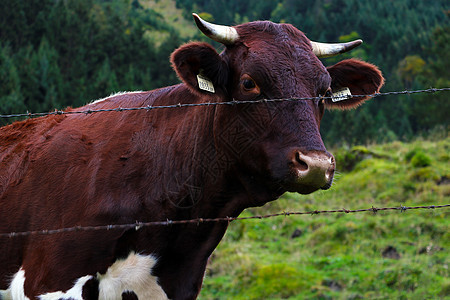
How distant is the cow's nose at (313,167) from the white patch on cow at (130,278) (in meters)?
1.30

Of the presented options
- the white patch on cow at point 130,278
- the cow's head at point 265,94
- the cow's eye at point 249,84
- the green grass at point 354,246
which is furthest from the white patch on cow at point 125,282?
the green grass at point 354,246

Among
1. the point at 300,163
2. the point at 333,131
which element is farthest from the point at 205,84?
the point at 333,131

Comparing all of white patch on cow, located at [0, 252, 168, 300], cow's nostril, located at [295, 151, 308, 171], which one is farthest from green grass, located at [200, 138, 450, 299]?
cow's nostril, located at [295, 151, 308, 171]

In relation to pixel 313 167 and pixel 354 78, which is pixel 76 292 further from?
pixel 354 78

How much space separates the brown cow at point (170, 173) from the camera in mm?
3760

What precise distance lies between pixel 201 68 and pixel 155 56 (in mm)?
43083

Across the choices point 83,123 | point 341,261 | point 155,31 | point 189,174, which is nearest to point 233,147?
point 189,174

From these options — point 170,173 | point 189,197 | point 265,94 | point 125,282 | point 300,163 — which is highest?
point 265,94

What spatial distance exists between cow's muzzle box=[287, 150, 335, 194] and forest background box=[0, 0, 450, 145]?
66.2 ft

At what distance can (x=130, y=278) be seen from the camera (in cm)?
391

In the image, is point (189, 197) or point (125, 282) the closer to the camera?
point (125, 282)

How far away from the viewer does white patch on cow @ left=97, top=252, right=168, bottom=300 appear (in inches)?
152

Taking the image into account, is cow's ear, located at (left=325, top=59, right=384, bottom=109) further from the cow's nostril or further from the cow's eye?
the cow's nostril

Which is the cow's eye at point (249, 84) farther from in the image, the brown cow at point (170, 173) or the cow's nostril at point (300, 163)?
the cow's nostril at point (300, 163)
